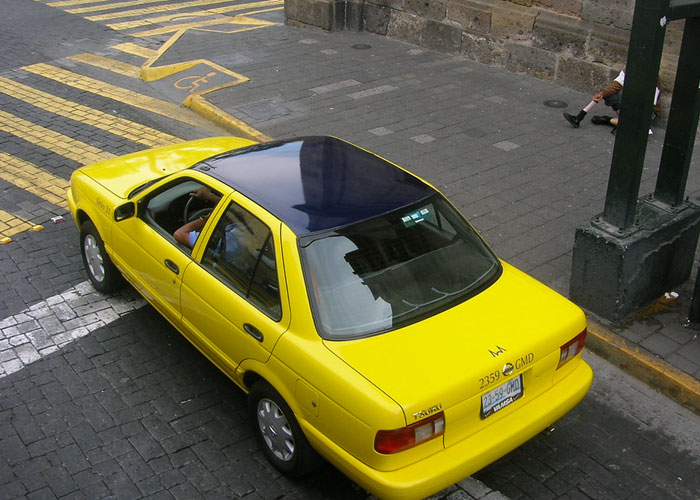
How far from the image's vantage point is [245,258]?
15.9 ft

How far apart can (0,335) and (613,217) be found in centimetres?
495

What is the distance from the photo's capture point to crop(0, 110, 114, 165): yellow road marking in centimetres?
958

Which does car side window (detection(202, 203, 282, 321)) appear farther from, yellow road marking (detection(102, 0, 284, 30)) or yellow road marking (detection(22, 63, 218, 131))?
yellow road marking (detection(102, 0, 284, 30))

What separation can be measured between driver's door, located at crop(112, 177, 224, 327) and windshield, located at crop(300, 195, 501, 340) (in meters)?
1.28

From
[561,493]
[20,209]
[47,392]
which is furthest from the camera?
[20,209]

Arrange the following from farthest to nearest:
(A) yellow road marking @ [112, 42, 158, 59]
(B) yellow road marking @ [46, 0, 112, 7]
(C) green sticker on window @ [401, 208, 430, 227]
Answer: (B) yellow road marking @ [46, 0, 112, 7], (A) yellow road marking @ [112, 42, 158, 59], (C) green sticker on window @ [401, 208, 430, 227]

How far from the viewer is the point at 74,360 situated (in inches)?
229

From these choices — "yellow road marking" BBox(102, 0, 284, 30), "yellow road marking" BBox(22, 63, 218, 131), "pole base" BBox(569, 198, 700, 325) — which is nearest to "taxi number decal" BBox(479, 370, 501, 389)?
"pole base" BBox(569, 198, 700, 325)

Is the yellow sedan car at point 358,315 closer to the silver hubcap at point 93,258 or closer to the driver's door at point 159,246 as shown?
the driver's door at point 159,246

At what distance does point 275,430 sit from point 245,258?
1080 mm

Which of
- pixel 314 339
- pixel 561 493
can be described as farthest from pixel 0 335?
pixel 561 493

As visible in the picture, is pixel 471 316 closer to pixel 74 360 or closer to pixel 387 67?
pixel 74 360

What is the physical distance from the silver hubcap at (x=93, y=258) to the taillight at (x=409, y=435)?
3.54 m

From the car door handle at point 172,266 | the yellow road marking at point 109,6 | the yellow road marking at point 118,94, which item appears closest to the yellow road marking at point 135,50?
the yellow road marking at point 118,94
